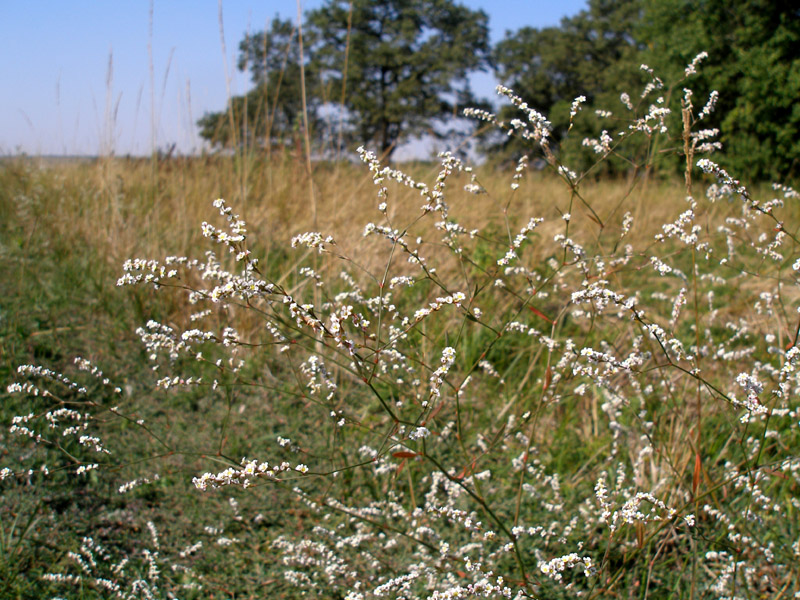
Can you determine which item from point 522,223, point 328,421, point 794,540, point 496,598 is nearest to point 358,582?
point 496,598

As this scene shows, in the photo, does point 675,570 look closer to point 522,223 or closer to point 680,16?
point 522,223

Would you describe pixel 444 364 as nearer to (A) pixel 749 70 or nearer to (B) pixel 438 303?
(B) pixel 438 303

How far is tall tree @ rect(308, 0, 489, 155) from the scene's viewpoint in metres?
29.8

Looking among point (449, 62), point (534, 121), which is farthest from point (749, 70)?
point (449, 62)

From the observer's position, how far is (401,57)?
2994 centimetres

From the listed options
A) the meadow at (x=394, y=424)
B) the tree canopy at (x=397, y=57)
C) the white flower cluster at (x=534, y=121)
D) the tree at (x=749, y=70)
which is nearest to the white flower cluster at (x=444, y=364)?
the meadow at (x=394, y=424)

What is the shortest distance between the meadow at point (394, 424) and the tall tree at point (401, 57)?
27.1m

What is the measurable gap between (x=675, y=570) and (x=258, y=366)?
187cm

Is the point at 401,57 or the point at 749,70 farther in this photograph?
the point at 401,57

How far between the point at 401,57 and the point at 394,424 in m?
31.2

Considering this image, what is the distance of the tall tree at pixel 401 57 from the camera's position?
2984cm

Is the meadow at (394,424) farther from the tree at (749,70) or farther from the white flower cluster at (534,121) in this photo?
the tree at (749,70)

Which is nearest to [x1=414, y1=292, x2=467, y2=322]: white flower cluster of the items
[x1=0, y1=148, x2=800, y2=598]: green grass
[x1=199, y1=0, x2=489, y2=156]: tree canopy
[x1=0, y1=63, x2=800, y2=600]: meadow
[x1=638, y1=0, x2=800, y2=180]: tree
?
[x1=0, y1=63, x2=800, y2=600]: meadow

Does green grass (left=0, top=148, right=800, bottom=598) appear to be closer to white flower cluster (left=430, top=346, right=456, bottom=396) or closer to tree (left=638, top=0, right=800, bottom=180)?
white flower cluster (left=430, top=346, right=456, bottom=396)
